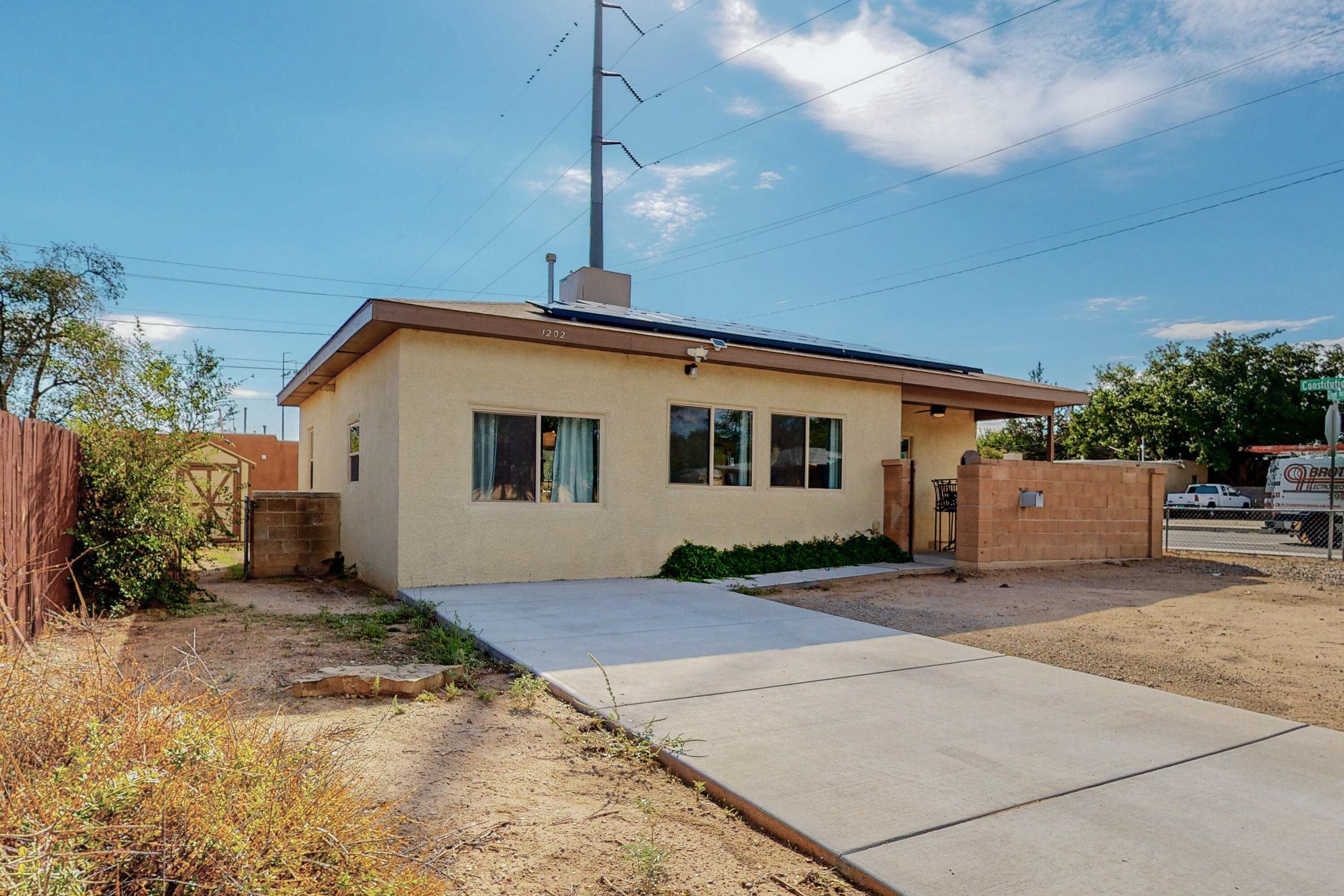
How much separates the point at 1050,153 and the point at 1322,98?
4578 millimetres

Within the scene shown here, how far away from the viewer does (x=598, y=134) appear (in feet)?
61.7

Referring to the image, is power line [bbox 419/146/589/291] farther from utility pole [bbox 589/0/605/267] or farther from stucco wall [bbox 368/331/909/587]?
stucco wall [bbox 368/331/909/587]

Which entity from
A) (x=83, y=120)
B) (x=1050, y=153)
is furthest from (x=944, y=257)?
(x=83, y=120)

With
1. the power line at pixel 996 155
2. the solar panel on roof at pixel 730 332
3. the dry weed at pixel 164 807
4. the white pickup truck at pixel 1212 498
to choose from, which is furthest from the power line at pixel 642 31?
the white pickup truck at pixel 1212 498

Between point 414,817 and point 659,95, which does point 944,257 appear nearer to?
point 659,95


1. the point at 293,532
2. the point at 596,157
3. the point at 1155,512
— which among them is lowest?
the point at 293,532

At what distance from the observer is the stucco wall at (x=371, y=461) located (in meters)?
8.77

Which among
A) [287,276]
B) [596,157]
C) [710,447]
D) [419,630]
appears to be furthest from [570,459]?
[287,276]

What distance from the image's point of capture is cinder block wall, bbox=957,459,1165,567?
11.3m

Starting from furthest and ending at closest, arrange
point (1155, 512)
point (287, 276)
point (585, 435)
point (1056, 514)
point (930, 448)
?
point (287, 276) → point (930, 448) → point (1155, 512) → point (1056, 514) → point (585, 435)

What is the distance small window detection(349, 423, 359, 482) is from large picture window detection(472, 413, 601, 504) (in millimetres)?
2786

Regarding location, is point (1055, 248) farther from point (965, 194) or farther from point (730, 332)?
point (730, 332)

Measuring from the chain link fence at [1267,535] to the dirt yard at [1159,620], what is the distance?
2.55 meters

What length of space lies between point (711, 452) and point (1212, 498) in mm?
32903
